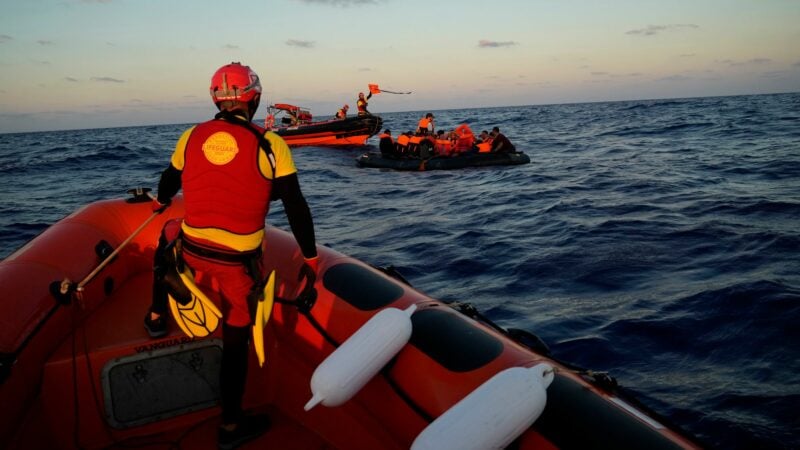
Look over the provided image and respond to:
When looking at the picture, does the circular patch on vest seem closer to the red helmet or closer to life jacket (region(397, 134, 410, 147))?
the red helmet

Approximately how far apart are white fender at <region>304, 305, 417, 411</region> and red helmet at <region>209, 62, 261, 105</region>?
1.21 meters

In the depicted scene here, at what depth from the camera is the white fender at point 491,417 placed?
5.79ft

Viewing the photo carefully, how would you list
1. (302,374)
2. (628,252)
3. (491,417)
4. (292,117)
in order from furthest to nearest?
(292,117), (628,252), (302,374), (491,417)

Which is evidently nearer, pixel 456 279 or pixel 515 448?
pixel 515 448

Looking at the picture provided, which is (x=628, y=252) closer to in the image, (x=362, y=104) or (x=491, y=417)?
(x=491, y=417)

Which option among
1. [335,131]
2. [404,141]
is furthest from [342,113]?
[404,141]

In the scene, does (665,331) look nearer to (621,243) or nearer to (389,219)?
(621,243)

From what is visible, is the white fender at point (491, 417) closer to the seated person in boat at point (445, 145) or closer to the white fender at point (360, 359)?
the white fender at point (360, 359)

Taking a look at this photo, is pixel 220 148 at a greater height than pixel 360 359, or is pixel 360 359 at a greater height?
pixel 220 148

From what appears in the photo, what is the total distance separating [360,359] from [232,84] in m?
1.36

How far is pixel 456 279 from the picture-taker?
629 centimetres

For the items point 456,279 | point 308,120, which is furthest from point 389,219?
point 308,120

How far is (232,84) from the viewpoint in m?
2.29

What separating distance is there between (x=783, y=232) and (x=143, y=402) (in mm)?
7685
